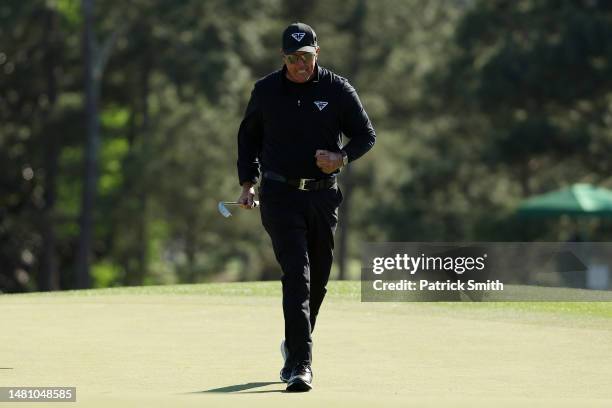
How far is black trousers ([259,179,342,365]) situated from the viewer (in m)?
7.97

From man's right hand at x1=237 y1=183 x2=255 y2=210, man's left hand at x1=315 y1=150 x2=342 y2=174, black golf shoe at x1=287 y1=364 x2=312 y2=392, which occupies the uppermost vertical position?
man's left hand at x1=315 y1=150 x2=342 y2=174

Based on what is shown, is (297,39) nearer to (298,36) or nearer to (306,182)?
(298,36)

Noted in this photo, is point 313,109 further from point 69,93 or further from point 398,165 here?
point 398,165

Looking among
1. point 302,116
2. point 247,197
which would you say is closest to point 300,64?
point 302,116

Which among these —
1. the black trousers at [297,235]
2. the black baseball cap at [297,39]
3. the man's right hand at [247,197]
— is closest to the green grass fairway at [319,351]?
the black trousers at [297,235]

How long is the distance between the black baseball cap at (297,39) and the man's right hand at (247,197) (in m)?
0.92

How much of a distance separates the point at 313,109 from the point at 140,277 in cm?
4087

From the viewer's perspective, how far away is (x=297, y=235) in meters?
8.05

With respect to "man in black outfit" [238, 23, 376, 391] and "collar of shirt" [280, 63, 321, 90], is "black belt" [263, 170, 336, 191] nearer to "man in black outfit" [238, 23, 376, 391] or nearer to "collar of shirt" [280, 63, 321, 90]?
"man in black outfit" [238, 23, 376, 391]

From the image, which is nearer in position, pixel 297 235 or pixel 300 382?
pixel 300 382

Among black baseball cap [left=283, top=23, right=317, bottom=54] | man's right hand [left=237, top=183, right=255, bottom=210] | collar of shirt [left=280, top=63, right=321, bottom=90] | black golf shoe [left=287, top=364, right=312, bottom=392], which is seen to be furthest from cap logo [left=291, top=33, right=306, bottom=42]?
black golf shoe [left=287, top=364, right=312, bottom=392]

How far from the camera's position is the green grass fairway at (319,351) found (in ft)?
24.2

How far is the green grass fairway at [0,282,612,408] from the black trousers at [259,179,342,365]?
0.35 m

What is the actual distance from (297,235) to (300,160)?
0.42 m
